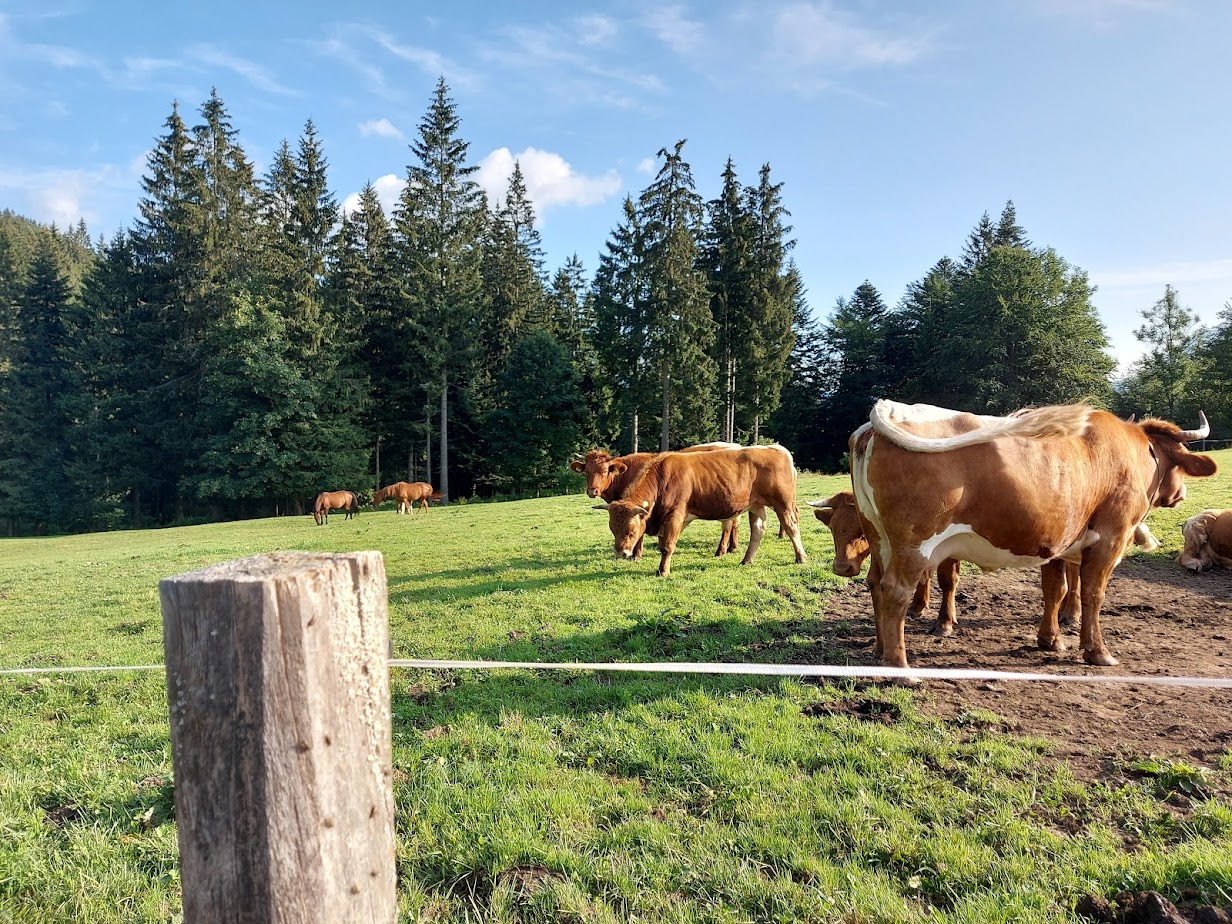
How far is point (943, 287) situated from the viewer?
168ft

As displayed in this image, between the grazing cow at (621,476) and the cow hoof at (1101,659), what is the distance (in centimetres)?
569

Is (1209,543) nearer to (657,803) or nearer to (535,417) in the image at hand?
(657,803)

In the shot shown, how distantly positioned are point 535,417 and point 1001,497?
35.8 m

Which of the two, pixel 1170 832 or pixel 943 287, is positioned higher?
pixel 943 287

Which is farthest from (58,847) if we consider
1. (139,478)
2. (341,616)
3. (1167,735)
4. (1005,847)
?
(139,478)

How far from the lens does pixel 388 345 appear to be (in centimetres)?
4138

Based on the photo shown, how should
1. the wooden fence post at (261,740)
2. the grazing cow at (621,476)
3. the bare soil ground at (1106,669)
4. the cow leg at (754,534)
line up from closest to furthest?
the wooden fence post at (261,740)
the bare soil ground at (1106,669)
the cow leg at (754,534)
the grazing cow at (621,476)

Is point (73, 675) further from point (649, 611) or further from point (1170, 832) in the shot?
point (1170, 832)

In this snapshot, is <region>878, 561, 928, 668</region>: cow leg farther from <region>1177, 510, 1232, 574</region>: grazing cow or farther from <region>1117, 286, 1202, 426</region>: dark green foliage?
<region>1117, 286, 1202, 426</region>: dark green foliage

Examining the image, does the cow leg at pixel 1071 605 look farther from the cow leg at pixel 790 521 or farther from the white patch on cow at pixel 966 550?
the cow leg at pixel 790 521

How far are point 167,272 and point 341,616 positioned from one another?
46823mm

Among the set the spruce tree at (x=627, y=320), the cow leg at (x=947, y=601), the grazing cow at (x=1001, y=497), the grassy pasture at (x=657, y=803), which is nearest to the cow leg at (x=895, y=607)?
the grazing cow at (x=1001, y=497)

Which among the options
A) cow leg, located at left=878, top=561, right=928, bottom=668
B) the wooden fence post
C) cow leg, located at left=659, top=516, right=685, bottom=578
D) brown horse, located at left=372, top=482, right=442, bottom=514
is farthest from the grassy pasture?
brown horse, located at left=372, top=482, right=442, bottom=514

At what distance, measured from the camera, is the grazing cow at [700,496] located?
32.1ft
